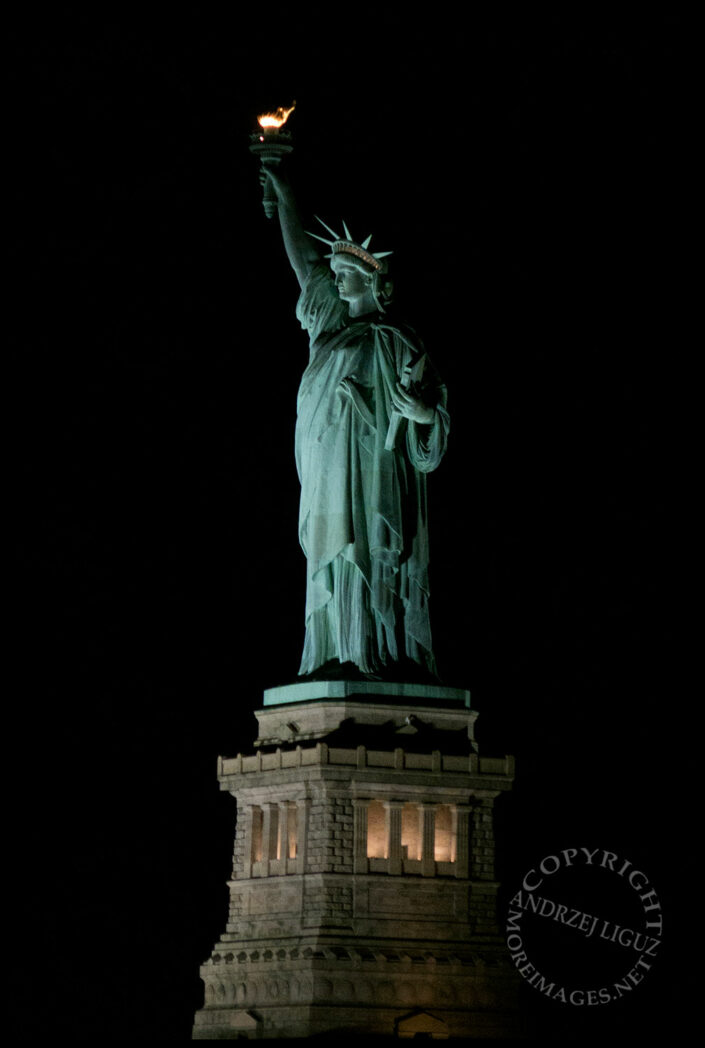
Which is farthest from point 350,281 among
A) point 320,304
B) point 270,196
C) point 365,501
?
point 365,501

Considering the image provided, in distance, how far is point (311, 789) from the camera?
35594 millimetres

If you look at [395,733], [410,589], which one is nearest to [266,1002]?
[395,733]

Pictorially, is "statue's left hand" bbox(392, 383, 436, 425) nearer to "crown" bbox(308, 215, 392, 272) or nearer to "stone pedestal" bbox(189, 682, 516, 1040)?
"crown" bbox(308, 215, 392, 272)

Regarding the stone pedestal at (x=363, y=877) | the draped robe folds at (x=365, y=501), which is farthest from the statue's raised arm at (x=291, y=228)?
the stone pedestal at (x=363, y=877)

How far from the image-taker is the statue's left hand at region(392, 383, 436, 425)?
3725cm

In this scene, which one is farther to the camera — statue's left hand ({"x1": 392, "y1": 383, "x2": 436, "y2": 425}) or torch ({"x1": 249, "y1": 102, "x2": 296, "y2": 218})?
torch ({"x1": 249, "y1": 102, "x2": 296, "y2": 218})

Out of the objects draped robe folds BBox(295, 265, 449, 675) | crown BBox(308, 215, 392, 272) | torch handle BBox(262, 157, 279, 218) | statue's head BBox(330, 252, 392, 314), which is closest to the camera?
draped robe folds BBox(295, 265, 449, 675)

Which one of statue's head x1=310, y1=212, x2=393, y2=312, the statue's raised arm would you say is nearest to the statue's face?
statue's head x1=310, y1=212, x2=393, y2=312

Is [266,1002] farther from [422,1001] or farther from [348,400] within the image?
[348,400]

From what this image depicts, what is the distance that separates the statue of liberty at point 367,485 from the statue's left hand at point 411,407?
16mm

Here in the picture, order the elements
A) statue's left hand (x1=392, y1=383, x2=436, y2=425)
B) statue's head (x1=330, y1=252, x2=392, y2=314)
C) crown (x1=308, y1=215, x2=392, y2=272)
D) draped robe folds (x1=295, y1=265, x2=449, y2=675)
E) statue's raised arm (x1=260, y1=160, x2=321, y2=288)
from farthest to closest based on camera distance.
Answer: statue's raised arm (x1=260, y1=160, x2=321, y2=288)
statue's head (x1=330, y1=252, x2=392, y2=314)
crown (x1=308, y1=215, x2=392, y2=272)
statue's left hand (x1=392, y1=383, x2=436, y2=425)
draped robe folds (x1=295, y1=265, x2=449, y2=675)

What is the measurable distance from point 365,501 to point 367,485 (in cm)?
28

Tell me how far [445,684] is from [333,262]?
7.23 metres

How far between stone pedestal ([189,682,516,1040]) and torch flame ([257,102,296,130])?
9.82 m
